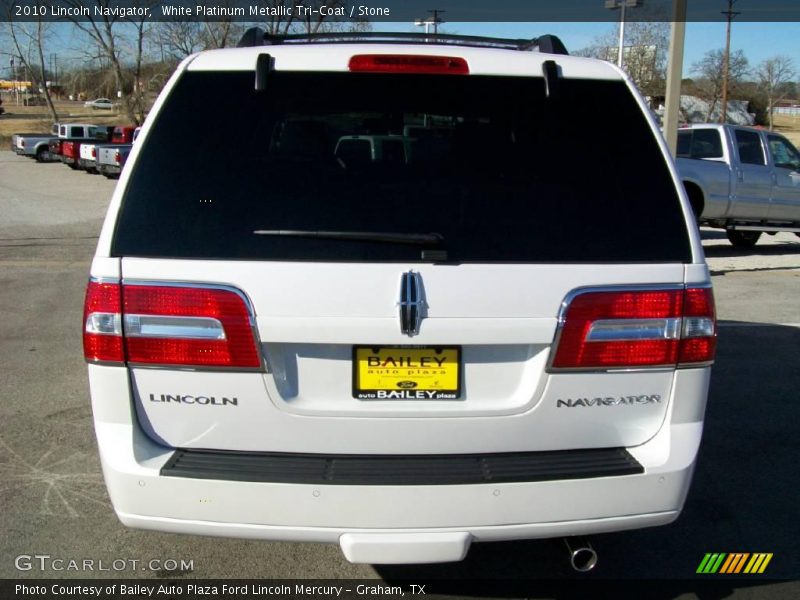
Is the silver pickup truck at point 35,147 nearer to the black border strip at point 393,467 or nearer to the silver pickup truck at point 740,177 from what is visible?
the silver pickup truck at point 740,177

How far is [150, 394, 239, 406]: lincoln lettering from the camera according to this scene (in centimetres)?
274

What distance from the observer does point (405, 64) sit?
2.92 metres

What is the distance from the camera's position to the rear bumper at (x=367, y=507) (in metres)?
2.70

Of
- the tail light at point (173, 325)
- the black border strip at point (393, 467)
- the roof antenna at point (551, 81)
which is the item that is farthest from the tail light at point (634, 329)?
the tail light at point (173, 325)

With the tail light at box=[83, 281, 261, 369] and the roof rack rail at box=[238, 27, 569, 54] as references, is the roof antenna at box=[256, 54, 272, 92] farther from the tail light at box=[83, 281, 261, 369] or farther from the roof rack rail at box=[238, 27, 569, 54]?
the tail light at box=[83, 281, 261, 369]

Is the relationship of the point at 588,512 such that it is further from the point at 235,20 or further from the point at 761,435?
the point at 235,20

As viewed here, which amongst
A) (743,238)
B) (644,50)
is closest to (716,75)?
(644,50)

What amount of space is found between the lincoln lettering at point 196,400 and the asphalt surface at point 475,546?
1136 millimetres

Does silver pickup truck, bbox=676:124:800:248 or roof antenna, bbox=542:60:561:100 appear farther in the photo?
silver pickup truck, bbox=676:124:800:248

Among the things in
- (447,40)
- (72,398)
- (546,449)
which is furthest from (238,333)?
(72,398)

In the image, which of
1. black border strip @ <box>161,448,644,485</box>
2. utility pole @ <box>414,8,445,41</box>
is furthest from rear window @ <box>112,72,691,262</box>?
utility pole @ <box>414,8,445,41</box>

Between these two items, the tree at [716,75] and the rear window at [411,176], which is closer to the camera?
the rear window at [411,176]

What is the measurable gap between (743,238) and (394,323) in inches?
551

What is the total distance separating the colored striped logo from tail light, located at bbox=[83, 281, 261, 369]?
2.29 metres
